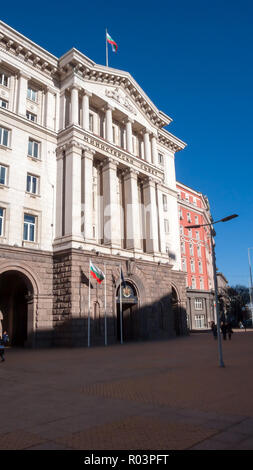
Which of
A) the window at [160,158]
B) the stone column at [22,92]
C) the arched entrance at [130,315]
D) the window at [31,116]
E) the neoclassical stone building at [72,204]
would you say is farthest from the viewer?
the window at [160,158]

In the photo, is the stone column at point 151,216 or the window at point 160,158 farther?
the window at point 160,158

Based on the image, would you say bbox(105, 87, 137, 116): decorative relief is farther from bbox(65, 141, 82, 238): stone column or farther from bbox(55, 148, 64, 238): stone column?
bbox(55, 148, 64, 238): stone column

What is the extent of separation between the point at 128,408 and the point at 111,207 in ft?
90.9

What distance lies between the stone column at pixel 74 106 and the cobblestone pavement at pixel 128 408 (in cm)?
2463

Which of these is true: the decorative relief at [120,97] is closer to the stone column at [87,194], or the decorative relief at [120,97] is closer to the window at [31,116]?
the stone column at [87,194]

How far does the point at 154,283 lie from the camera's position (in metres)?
38.4

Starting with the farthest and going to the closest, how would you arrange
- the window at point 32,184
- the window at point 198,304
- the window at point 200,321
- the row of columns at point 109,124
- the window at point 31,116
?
the window at point 198,304, the window at point 200,321, the row of columns at point 109,124, the window at point 31,116, the window at point 32,184

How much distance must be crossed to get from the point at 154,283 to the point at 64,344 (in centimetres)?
1311

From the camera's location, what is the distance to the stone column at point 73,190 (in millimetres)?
30966

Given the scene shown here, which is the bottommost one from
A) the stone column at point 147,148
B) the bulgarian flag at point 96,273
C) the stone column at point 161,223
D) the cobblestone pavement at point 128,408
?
the cobblestone pavement at point 128,408

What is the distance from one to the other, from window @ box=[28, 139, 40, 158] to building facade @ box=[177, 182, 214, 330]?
33.6 meters

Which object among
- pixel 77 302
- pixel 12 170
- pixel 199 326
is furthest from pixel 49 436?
pixel 199 326

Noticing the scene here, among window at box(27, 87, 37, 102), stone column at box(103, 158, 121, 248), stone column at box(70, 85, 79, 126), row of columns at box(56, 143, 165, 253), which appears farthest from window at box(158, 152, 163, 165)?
window at box(27, 87, 37, 102)

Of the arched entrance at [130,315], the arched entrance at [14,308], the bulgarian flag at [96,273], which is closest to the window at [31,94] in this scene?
the arched entrance at [14,308]
